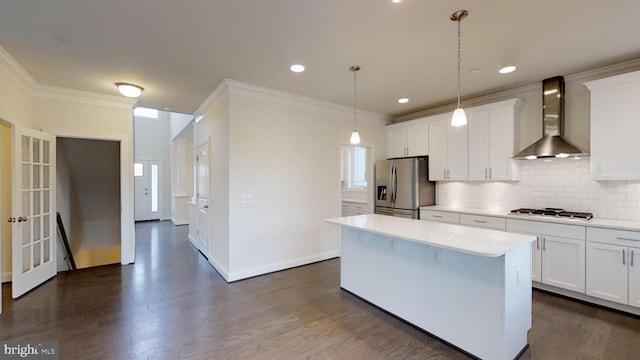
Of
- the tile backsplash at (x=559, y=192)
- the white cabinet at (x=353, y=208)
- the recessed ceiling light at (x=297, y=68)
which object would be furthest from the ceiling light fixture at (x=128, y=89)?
the tile backsplash at (x=559, y=192)

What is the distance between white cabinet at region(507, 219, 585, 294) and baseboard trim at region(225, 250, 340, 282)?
9.33 feet

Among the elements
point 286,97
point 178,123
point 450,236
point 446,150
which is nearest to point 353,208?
point 446,150

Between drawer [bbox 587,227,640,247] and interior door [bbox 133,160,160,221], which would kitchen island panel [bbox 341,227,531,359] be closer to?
drawer [bbox 587,227,640,247]

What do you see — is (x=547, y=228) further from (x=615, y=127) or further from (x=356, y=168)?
(x=356, y=168)

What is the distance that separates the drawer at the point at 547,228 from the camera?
10.2 feet

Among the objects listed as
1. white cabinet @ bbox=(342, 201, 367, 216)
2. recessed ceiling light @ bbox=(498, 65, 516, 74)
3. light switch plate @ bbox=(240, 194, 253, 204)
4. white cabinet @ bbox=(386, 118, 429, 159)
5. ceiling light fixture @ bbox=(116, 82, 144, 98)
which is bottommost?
white cabinet @ bbox=(342, 201, 367, 216)

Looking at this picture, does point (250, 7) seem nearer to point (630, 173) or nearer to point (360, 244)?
point (360, 244)

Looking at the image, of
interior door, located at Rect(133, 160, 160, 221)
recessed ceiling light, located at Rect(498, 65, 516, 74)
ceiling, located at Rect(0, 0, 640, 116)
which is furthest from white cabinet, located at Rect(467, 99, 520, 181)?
interior door, located at Rect(133, 160, 160, 221)

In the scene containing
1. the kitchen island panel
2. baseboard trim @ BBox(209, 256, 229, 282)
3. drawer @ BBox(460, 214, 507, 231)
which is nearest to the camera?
the kitchen island panel

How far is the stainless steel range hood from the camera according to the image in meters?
3.52

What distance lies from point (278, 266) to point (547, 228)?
3.59 m

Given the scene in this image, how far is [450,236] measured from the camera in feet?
7.60

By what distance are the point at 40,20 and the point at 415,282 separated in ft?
13.0

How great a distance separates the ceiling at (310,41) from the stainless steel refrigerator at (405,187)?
1472 millimetres
